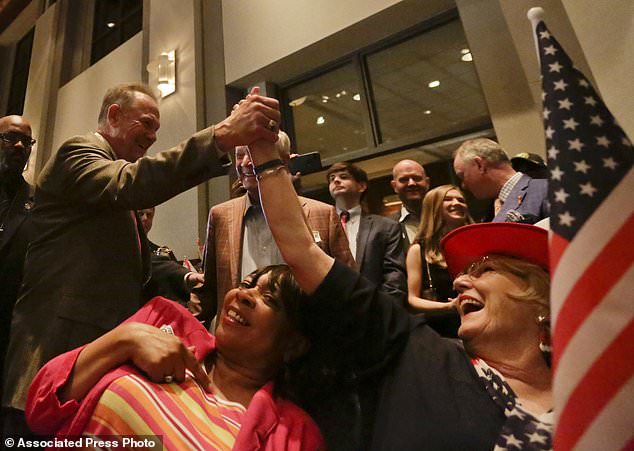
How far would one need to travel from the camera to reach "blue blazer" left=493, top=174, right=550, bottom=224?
188 cm

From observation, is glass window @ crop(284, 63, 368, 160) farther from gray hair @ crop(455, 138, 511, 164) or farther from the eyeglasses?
the eyeglasses

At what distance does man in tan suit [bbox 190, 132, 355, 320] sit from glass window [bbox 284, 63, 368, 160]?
7.81ft

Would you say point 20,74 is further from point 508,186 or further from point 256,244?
point 508,186

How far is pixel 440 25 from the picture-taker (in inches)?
156

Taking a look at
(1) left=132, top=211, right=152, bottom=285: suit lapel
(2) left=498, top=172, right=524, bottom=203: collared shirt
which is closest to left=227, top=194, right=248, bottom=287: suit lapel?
(1) left=132, top=211, right=152, bottom=285: suit lapel

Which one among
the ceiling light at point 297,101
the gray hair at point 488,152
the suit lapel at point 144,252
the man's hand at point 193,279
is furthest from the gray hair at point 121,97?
the ceiling light at point 297,101

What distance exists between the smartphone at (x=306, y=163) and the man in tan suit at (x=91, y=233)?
72 cm

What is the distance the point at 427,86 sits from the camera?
4.11 m

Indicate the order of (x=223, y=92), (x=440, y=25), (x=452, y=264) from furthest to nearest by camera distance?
(x=223, y=92) < (x=440, y=25) < (x=452, y=264)

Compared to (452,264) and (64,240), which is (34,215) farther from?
(452,264)

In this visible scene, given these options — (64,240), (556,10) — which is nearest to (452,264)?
(64,240)

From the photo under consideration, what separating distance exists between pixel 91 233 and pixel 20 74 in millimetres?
9000

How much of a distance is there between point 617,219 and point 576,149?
0.15 meters

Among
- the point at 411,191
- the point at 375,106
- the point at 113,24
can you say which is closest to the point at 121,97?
the point at 411,191
